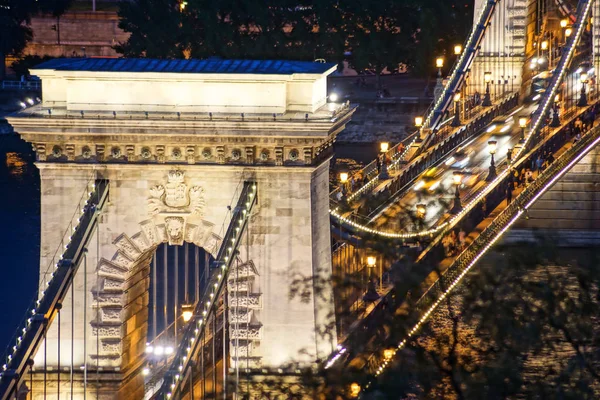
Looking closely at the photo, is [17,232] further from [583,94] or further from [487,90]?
[487,90]

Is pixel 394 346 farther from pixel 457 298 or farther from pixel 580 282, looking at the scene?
pixel 457 298

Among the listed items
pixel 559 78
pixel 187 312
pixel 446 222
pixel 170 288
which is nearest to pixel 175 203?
pixel 187 312

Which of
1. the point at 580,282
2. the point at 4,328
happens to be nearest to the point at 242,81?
the point at 580,282

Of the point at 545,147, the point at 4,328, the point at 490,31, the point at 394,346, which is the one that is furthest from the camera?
the point at 490,31

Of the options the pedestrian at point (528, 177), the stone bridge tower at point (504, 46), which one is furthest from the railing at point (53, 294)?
the stone bridge tower at point (504, 46)

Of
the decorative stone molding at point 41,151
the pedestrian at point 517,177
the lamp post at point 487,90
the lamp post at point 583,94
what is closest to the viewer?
the decorative stone molding at point 41,151

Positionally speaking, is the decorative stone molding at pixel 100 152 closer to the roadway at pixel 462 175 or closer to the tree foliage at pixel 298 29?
the roadway at pixel 462 175
